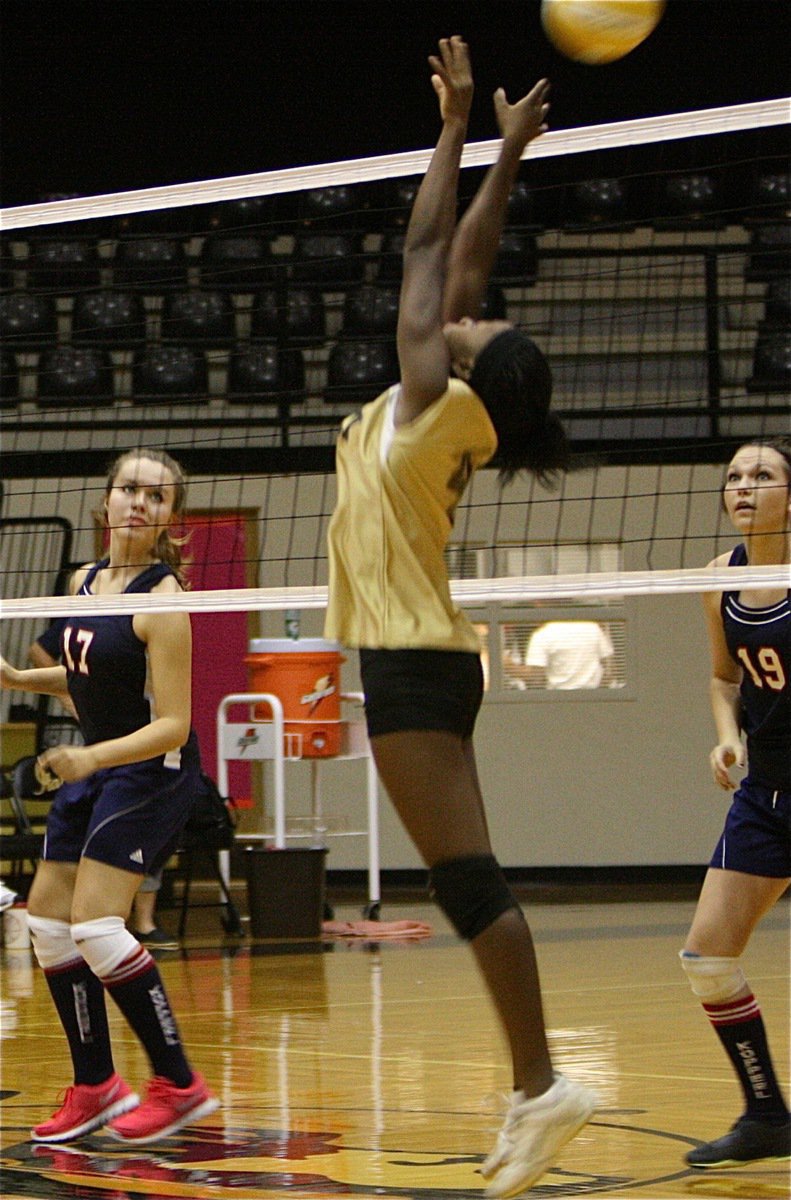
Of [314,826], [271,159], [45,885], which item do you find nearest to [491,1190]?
[45,885]

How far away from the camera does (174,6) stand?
16.3 metres

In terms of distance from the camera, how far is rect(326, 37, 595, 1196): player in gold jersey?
3453 mm

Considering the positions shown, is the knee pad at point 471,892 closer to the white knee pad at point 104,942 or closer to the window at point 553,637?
the white knee pad at point 104,942

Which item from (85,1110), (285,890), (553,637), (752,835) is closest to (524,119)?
(752,835)

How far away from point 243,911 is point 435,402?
932cm

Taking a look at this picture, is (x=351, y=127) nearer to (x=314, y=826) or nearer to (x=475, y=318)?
(x=314, y=826)

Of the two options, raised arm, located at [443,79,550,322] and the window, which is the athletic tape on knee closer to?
raised arm, located at [443,79,550,322]

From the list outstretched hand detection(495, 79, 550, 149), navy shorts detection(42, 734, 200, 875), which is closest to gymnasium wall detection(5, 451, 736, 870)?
navy shorts detection(42, 734, 200, 875)

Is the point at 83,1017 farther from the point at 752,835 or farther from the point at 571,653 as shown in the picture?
the point at 571,653

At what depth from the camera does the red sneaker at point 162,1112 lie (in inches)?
179

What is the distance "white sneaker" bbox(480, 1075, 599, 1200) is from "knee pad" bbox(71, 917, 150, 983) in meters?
1.42

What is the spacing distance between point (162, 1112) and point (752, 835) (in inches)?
65.8

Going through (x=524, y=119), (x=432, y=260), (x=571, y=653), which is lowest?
(x=571, y=653)

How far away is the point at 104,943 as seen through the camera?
454 centimetres
